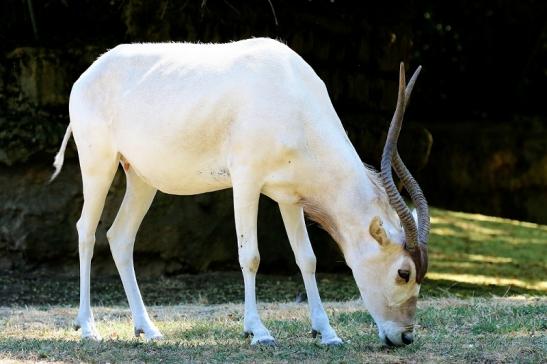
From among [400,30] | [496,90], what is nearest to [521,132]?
[496,90]

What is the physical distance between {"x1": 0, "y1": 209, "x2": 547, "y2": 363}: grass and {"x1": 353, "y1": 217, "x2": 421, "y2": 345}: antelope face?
4.9 inches

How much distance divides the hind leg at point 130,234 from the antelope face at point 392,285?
6.28 ft

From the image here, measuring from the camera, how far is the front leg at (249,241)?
641cm

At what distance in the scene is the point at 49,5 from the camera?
12.6 m

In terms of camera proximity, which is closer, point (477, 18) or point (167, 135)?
point (167, 135)

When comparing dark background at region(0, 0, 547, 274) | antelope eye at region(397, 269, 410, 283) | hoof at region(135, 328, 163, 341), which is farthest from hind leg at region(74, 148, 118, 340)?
dark background at region(0, 0, 547, 274)

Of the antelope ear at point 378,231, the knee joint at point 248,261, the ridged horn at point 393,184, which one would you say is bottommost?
the knee joint at point 248,261

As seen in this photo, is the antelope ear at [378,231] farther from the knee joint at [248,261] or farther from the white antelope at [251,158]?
the knee joint at [248,261]

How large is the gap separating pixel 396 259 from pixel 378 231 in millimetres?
199

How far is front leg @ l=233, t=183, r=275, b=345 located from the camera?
6410 mm

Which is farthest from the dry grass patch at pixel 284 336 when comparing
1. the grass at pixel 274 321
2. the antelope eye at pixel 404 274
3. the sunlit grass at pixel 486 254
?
the sunlit grass at pixel 486 254

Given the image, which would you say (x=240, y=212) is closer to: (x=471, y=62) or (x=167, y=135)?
(x=167, y=135)

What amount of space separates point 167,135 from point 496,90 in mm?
14510

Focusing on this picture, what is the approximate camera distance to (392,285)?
611 cm
